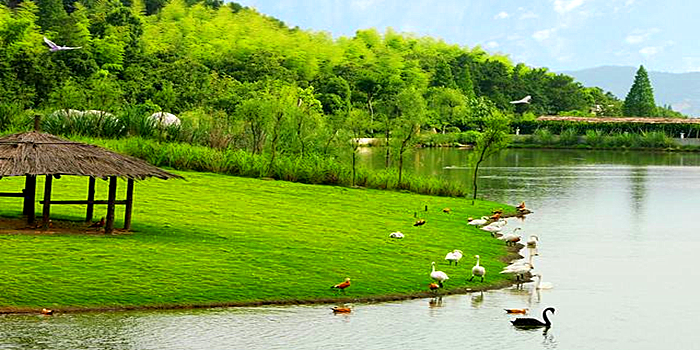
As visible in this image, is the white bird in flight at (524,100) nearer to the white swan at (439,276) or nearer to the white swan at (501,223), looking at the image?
the white swan at (501,223)

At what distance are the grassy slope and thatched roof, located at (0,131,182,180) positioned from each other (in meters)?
1.37

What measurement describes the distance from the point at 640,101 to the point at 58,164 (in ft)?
395

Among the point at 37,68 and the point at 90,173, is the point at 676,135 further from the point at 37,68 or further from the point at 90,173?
the point at 90,173

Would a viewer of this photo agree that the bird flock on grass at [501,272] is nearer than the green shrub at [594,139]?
Yes

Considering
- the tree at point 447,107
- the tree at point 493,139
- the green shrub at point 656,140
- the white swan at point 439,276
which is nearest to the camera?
the white swan at point 439,276

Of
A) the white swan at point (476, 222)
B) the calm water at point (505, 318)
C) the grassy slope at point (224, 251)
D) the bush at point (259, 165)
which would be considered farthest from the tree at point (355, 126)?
the calm water at point (505, 318)

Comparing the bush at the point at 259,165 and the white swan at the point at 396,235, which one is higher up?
the bush at the point at 259,165

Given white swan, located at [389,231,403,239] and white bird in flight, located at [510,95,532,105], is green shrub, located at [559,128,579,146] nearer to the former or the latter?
white bird in flight, located at [510,95,532,105]

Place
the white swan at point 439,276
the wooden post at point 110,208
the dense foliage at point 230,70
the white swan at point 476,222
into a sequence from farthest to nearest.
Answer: the dense foliage at point 230,70 < the white swan at point 476,222 < the wooden post at point 110,208 < the white swan at point 439,276

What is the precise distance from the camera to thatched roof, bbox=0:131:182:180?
22781 mm

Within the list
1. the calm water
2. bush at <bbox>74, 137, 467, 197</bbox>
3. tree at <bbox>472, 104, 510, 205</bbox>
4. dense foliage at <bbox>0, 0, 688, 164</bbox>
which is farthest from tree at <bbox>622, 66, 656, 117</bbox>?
the calm water

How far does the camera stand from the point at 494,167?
232 feet

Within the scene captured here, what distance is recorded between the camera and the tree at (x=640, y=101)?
439 ft

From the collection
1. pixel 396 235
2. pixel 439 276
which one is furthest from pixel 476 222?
pixel 439 276
